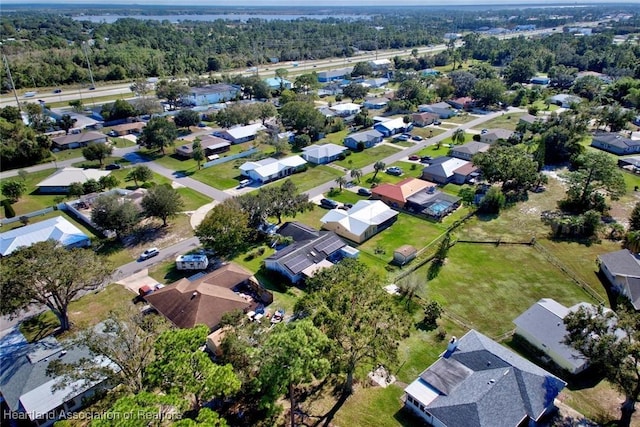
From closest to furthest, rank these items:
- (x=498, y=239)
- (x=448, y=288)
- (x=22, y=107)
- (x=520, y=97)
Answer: (x=448, y=288) → (x=498, y=239) → (x=22, y=107) → (x=520, y=97)

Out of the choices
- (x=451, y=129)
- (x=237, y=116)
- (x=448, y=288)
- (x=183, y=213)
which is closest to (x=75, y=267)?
(x=183, y=213)

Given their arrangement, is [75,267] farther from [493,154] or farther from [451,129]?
[451,129]

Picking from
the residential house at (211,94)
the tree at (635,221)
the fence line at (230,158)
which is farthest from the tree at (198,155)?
the tree at (635,221)

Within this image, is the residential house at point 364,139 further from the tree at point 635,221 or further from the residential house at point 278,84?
the residential house at point 278,84

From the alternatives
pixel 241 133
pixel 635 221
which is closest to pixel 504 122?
pixel 635 221

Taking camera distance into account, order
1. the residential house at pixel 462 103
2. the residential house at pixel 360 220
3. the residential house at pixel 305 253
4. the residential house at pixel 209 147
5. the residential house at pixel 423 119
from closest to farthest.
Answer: the residential house at pixel 305 253 < the residential house at pixel 360 220 < the residential house at pixel 209 147 < the residential house at pixel 423 119 < the residential house at pixel 462 103

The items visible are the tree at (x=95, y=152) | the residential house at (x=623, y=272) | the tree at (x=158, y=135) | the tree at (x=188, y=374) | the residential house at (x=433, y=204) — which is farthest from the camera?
the tree at (x=158, y=135)

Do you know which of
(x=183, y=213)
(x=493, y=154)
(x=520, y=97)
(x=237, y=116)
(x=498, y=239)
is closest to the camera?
(x=498, y=239)
